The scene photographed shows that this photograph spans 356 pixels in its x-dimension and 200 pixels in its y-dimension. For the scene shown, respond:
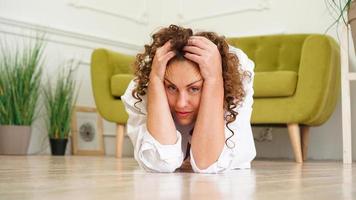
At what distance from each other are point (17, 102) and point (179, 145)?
202 centimetres

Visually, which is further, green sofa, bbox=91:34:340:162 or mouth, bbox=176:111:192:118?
green sofa, bbox=91:34:340:162

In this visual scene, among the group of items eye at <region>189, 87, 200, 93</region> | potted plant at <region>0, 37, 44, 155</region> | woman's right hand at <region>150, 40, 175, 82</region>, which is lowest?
potted plant at <region>0, 37, 44, 155</region>

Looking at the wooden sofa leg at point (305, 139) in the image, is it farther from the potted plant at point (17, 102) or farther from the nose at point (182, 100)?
the nose at point (182, 100)

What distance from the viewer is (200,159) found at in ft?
4.66

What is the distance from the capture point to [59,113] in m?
3.45

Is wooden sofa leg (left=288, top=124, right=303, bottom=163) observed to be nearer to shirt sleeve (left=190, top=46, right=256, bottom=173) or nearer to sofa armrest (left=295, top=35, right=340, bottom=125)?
sofa armrest (left=295, top=35, right=340, bottom=125)

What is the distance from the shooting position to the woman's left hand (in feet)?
4.33

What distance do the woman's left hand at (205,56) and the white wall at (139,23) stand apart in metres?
2.09

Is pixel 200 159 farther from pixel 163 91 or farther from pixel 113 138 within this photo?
pixel 113 138

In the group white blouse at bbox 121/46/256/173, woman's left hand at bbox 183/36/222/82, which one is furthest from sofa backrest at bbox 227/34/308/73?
woman's left hand at bbox 183/36/222/82

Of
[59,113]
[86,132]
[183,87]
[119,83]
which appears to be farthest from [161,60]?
[86,132]

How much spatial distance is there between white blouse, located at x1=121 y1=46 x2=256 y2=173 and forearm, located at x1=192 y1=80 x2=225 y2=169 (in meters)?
0.03

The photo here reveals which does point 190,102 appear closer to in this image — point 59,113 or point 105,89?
point 105,89

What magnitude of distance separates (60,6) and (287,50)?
5.60ft
